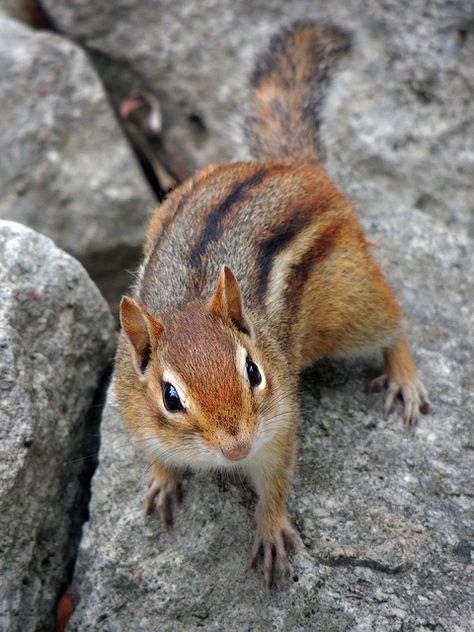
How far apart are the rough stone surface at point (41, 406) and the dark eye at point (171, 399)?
2.04 feet

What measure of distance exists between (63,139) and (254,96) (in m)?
1.36

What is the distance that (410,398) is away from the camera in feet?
11.8

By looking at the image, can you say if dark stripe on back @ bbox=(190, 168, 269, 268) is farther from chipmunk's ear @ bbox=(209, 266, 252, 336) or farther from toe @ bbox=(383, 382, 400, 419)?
toe @ bbox=(383, 382, 400, 419)

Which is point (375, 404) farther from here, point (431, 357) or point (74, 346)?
point (74, 346)

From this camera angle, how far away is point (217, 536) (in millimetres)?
3115

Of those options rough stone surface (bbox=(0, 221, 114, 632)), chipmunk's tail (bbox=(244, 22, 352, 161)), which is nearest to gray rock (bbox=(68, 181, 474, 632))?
rough stone surface (bbox=(0, 221, 114, 632))

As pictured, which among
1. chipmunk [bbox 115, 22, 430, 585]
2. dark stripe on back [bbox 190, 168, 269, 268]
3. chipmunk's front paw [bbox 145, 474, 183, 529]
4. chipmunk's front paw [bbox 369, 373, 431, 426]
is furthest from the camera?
chipmunk's front paw [bbox 369, 373, 431, 426]

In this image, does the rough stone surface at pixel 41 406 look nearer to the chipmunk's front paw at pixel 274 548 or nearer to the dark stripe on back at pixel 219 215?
the dark stripe on back at pixel 219 215

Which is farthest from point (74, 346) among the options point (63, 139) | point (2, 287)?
point (63, 139)

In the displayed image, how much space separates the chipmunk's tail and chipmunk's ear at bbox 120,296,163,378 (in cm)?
155

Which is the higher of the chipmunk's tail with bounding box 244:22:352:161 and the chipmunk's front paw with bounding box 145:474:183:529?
the chipmunk's tail with bounding box 244:22:352:161

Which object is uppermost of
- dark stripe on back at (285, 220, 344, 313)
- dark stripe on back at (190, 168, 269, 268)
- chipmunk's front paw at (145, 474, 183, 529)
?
dark stripe on back at (190, 168, 269, 268)

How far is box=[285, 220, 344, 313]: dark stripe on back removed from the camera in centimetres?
339

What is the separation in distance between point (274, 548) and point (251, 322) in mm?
814
